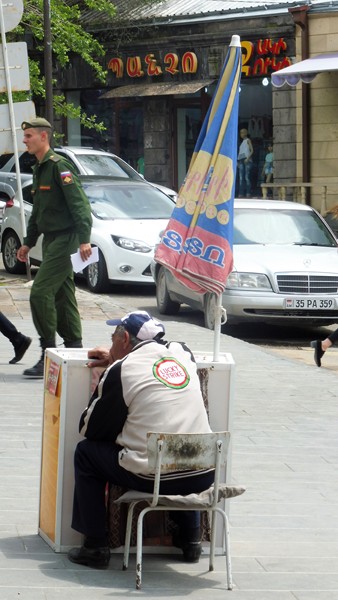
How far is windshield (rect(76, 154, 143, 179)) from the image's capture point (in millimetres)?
23423

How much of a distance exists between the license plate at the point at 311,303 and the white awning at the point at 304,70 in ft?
46.5

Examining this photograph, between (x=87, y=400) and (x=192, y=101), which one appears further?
(x=192, y=101)

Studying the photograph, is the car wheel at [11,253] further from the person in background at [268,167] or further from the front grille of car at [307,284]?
the person in background at [268,167]

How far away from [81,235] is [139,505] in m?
4.37

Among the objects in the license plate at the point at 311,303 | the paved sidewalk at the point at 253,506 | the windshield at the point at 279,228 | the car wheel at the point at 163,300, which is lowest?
the car wheel at the point at 163,300

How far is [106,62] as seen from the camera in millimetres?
35375

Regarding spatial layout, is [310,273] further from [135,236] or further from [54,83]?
[54,83]

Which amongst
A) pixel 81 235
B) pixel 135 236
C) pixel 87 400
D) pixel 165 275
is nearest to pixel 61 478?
pixel 87 400

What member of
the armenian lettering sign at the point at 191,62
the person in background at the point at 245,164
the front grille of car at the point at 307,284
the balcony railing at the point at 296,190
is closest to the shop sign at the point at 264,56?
the armenian lettering sign at the point at 191,62

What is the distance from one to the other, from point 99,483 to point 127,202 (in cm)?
1438

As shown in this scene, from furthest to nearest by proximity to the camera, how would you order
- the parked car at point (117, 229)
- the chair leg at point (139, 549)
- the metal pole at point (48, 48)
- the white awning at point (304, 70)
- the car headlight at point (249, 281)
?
the white awning at point (304, 70) → the metal pole at point (48, 48) → the parked car at point (117, 229) → the car headlight at point (249, 281) → the chair leg at point (139, 549)

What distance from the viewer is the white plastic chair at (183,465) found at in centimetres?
560

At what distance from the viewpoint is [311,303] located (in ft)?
48.8

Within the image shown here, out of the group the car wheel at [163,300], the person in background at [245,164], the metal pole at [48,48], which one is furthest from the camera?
the person in background at [245,164]
